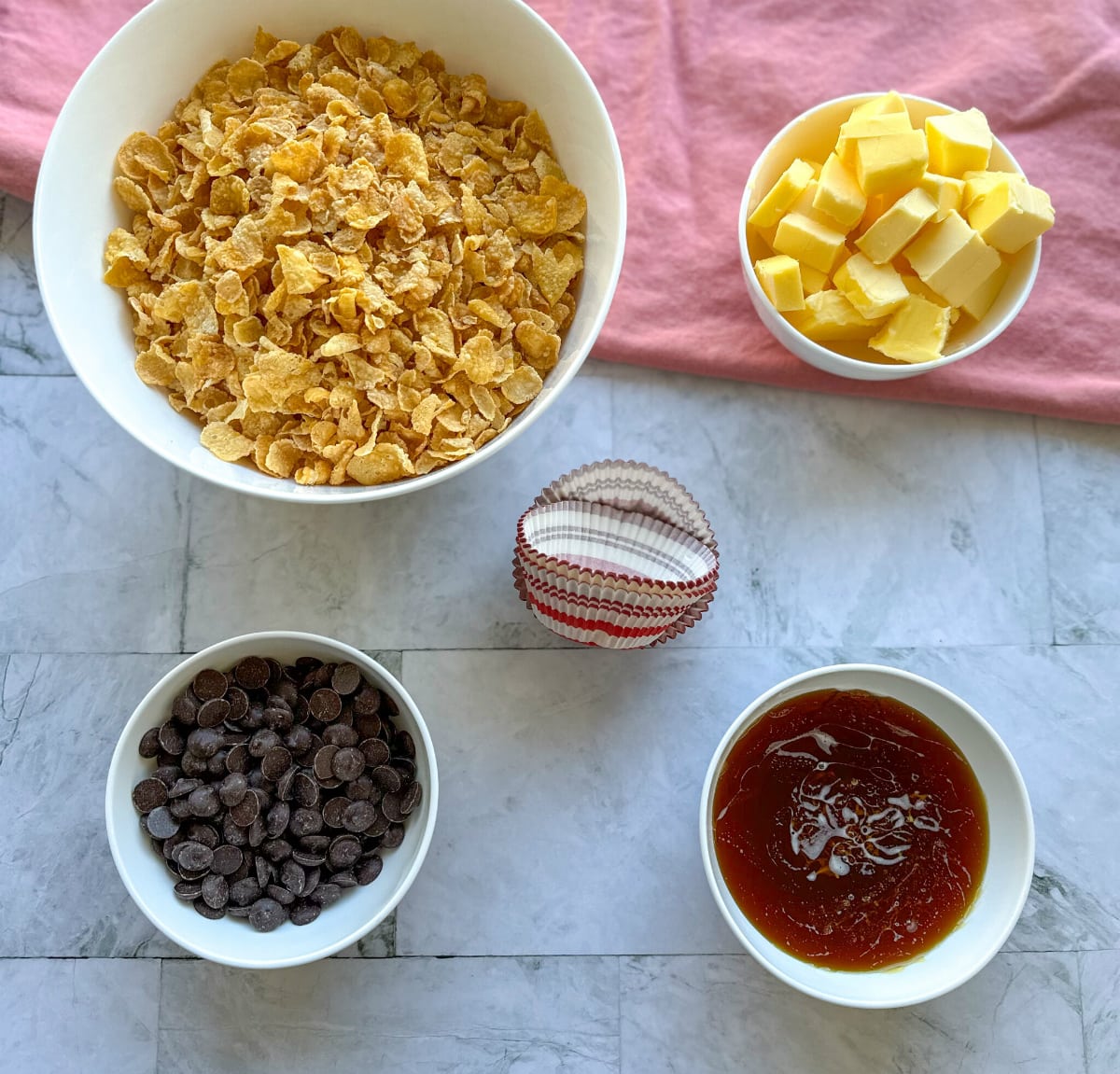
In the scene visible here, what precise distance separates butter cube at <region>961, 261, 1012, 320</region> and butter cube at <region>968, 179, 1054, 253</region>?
0.04 metres

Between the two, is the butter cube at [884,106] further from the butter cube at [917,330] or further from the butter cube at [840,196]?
the butter cube at [917,330]

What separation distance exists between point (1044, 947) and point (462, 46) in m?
1.16

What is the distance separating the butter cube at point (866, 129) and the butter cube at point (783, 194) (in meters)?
0.04

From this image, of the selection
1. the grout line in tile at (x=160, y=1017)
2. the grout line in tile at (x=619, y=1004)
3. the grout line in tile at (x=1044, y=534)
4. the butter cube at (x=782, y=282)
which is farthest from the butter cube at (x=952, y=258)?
the grout line in tile at (x=160, y=1017)

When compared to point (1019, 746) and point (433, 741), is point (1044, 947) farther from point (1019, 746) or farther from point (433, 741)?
point (433, 741)

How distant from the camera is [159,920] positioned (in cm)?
100

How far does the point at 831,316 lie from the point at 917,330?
0.30ft

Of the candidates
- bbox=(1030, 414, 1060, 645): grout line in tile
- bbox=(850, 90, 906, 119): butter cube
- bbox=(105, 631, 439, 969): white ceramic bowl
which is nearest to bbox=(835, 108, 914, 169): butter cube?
bbox=(850, 90, 906, 119): butter cube

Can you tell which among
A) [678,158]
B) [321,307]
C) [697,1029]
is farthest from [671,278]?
[697,1029]

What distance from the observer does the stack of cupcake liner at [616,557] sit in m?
1.07

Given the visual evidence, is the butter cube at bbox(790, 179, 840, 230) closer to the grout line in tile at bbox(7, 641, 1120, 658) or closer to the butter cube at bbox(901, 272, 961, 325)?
the butter cube at bbox(901, 272, 961, 325)

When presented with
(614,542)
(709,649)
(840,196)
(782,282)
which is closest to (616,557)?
(614,542)

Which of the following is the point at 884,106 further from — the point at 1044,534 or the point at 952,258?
the point at 1044,534

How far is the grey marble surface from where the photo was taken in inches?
45.8
